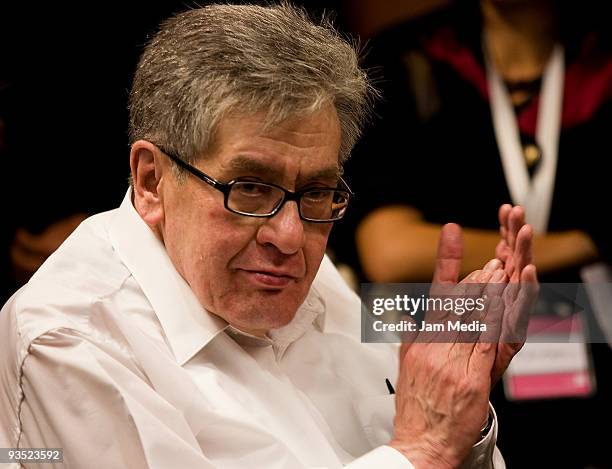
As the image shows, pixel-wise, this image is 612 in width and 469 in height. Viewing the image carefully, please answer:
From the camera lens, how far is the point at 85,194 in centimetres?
178

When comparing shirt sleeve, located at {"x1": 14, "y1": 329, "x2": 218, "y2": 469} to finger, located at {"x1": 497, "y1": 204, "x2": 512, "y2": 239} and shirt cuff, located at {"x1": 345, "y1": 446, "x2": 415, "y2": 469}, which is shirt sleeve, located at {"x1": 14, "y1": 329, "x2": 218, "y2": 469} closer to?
shirt cuff, located at {"x1": 345, "y1": 446, "x2": 415, "y2": 469}

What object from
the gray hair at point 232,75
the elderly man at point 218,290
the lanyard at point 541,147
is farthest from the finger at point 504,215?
the lanyard at point 541,147

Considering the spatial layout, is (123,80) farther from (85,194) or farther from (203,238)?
(203,238)

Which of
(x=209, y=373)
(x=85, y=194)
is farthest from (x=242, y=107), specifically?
(x=85, y=194)

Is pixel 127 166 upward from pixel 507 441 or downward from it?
upward

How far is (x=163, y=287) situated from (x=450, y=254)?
1.70 feet

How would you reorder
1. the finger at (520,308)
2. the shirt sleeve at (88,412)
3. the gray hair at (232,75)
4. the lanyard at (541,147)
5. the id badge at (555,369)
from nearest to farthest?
the shirt sleeve at (88,412) → the gray hair at (232,75) → the finger at (520,308) → the id badge at (555,369) → the lanyard at (541,147)

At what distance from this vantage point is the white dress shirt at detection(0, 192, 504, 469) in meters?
1.23

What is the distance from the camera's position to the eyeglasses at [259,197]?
4.48ft

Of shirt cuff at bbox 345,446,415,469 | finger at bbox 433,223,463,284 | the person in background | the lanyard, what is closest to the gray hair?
finger at bbox 433,223,463,284

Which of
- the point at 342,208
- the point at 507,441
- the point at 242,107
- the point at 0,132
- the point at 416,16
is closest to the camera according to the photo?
the point at 242,107

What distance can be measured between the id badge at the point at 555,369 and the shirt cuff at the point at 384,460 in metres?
0.69

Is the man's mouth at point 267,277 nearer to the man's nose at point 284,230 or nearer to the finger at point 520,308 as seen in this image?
the man's nose at point 284,230

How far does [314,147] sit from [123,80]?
1.85ft
